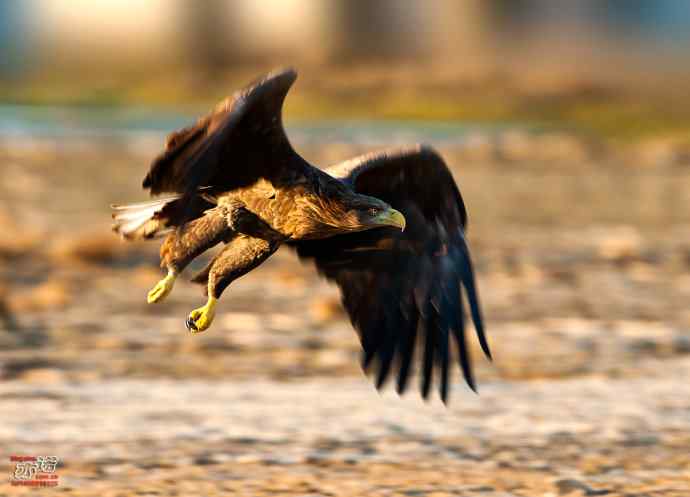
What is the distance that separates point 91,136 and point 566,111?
12.9 metres

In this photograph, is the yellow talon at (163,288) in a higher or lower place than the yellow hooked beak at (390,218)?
lower

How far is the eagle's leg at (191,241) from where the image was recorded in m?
8.80

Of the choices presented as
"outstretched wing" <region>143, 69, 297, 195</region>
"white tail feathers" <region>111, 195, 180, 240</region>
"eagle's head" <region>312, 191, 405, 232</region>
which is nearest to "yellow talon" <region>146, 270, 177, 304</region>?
"white tail feathers" <region>111, 195, 180, 240</region>

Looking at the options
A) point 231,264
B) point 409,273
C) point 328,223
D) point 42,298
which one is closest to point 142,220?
point 231,264

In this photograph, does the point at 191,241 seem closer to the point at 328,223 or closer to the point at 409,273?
the point at 328,223

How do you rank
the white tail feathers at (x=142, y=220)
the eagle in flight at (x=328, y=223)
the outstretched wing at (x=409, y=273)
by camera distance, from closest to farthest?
the eagle in flight at (x=328, y=223) → the white tail feathers at (x=142, y=220) → the outstretched wing at (x=409, y=273)

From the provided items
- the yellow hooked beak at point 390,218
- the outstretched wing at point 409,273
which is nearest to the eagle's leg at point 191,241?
the yellow hooked beak at point 390,218

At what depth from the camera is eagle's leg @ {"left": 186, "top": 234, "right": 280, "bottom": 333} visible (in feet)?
29.0

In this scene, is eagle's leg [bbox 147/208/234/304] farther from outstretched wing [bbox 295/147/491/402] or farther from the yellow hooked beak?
outstretched wing [bbox 295/147/491/402]

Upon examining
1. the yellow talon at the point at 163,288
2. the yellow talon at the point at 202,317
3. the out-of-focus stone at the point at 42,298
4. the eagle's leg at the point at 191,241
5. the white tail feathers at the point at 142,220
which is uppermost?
the out-of-focus stone at the point at 42,298

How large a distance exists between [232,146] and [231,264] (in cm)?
73

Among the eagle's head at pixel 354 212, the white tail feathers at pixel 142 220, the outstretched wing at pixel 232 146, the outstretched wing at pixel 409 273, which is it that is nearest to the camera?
the outstretched wing at pixel 232 146

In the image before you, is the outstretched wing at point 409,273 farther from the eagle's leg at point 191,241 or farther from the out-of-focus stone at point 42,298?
the out-of-focus stone at point 42,298

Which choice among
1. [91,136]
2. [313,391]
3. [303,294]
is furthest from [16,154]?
[313,391]
